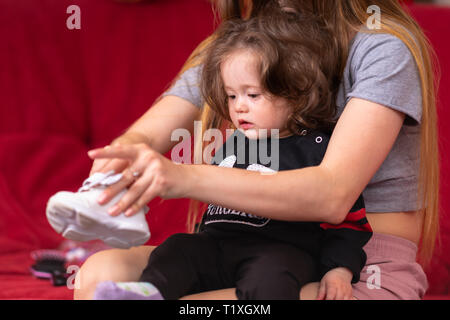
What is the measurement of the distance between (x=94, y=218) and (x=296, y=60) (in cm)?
40

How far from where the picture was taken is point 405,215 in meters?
0.97

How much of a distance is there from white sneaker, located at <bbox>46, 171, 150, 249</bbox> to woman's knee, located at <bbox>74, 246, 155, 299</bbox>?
80mm

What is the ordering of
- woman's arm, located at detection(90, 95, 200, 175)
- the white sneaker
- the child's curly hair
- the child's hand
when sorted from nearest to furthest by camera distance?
1. the white sneaker
2. the child's hand
3. the child's curly hair
4. woman's arm, located at detection(90, 95, 200, 175)

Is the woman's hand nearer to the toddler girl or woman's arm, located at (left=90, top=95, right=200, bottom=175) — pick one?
the toddler girl

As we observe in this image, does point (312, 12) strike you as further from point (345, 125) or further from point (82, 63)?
point (82, 63)

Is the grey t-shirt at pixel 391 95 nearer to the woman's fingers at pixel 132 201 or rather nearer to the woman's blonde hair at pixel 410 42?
the woman's blonde hair at pixel 410 42

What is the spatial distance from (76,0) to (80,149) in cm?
43

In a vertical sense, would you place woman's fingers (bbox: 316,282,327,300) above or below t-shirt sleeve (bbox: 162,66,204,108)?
below

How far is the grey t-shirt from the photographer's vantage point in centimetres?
85

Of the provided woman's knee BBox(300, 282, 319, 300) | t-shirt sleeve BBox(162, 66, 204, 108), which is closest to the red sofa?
t-shirt sleeve BBox(162, 66, 204, 108)

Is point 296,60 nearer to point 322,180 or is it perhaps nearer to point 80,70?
point 322,180

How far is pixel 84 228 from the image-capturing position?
0.70 metres

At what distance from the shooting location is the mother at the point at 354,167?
0.72 metres
